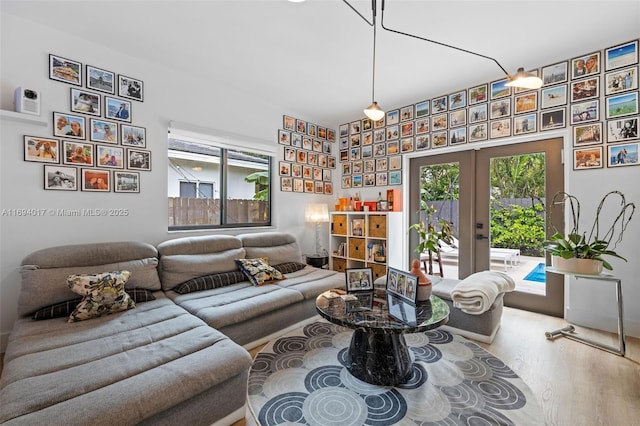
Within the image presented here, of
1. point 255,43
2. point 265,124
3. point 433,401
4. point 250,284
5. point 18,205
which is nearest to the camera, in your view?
point 433,401

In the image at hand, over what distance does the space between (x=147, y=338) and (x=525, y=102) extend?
410 cm

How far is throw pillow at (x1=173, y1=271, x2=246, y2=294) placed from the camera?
Result: 8.14 feet

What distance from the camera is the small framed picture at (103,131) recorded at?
2.50 meters

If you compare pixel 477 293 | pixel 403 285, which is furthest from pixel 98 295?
pixel 477 293

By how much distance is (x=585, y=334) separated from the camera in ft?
8.29

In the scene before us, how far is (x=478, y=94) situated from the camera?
130 inches

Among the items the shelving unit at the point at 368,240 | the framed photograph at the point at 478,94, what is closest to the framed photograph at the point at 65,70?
the shelving unit at the point at 368,240

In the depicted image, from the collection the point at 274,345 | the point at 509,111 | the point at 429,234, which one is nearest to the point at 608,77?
the point at 509,111

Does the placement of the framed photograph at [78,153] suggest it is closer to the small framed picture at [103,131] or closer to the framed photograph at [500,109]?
the small framed picture at [103,131]

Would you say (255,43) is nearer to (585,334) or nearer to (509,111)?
(509,111)

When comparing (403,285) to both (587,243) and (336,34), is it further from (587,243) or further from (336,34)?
(336,34)

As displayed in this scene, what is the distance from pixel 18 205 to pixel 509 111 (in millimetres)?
4801

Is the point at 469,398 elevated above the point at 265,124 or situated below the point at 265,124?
below

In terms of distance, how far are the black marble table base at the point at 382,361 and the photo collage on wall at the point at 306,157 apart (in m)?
2.68
